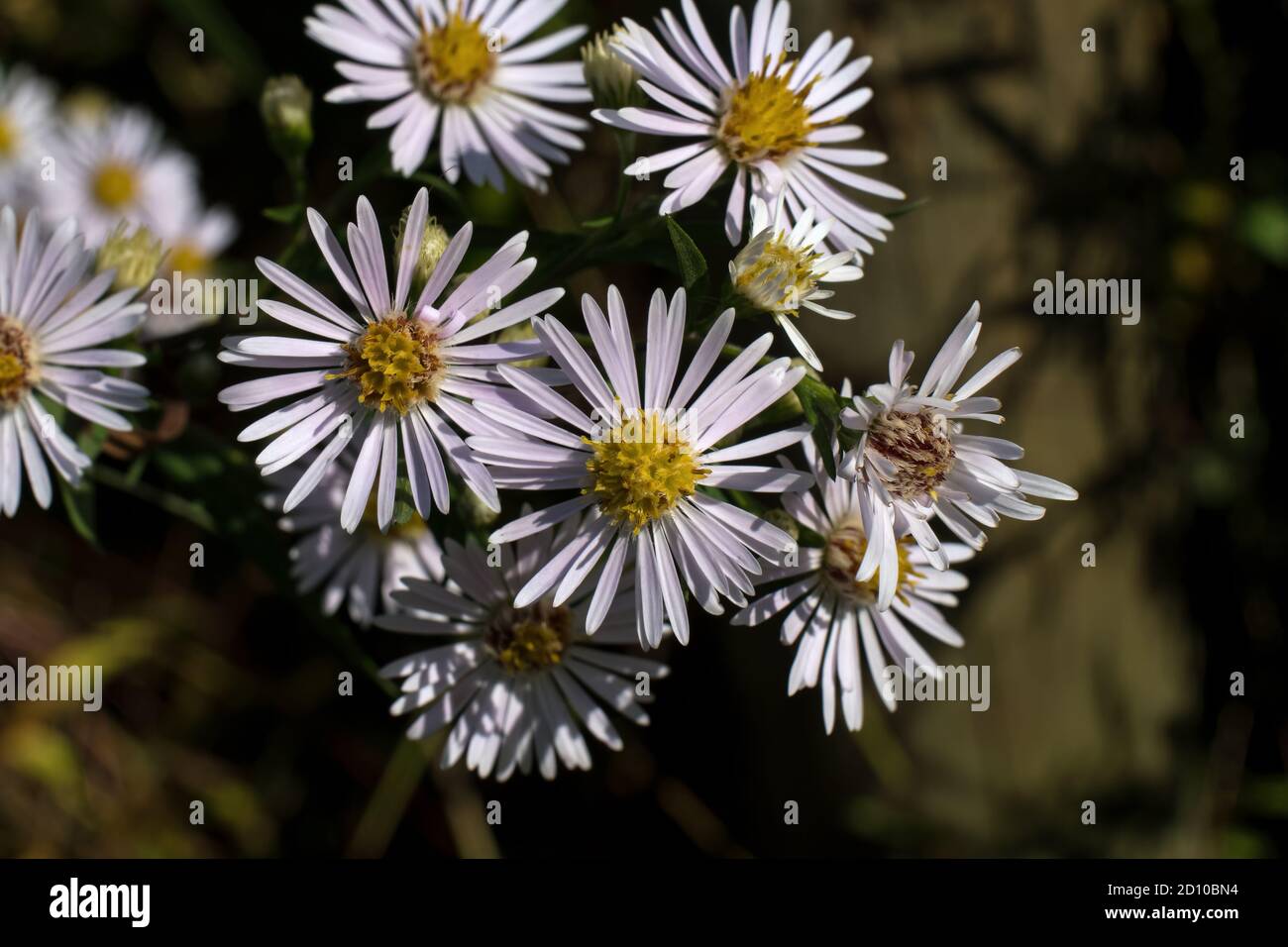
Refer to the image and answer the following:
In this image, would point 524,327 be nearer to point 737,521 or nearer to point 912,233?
point 737,521

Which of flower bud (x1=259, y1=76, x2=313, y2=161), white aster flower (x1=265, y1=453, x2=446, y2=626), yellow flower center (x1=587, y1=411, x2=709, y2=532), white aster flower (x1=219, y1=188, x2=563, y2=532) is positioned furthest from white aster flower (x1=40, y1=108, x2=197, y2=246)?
yellow flower center (x1=587, y1=411, x2=709, y2=532)

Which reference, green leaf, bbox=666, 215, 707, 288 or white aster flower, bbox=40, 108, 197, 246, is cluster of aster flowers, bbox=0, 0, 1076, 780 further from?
white aster flower, bbox=40, 108, 197, 246

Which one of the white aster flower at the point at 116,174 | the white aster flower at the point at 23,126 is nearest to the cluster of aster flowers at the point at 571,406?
the white aster flower at the point at 116,174

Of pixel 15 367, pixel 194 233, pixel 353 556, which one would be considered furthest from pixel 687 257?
pixel 194 233

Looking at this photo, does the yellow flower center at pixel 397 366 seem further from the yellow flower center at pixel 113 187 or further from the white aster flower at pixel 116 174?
the yellow flower center at pixel 113 187
